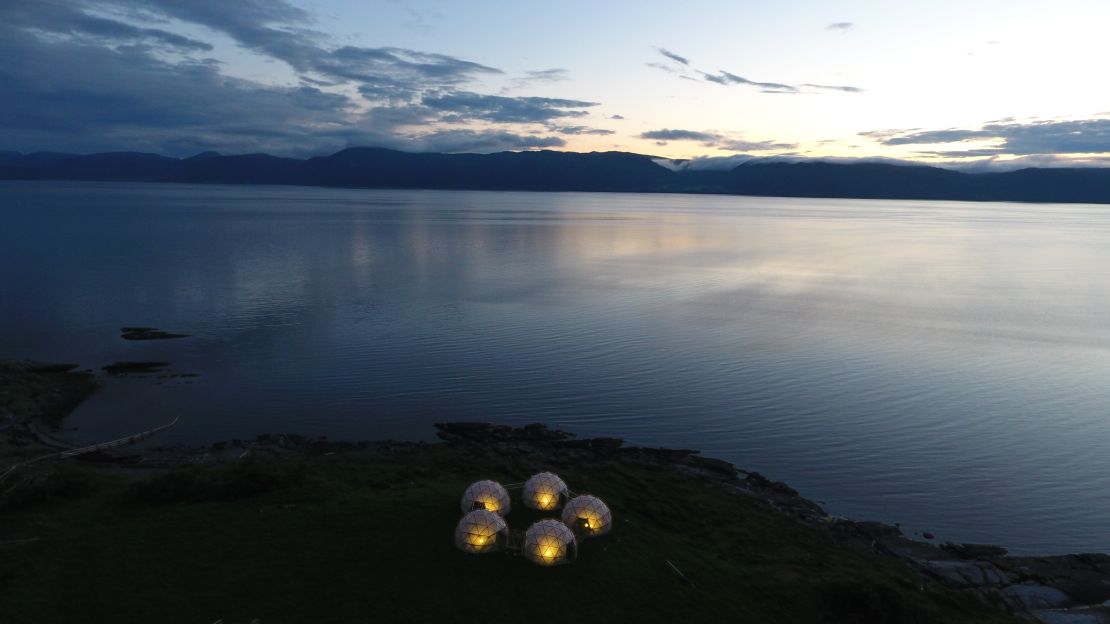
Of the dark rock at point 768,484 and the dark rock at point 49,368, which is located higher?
the dark rock at point 49,368

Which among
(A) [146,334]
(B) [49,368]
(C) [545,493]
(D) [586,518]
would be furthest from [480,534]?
(A) [146,334]

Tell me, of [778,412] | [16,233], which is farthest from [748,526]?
[16,233]

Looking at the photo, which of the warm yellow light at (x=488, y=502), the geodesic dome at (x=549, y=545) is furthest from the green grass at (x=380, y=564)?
the warm yellow light at (x=488, y=502)

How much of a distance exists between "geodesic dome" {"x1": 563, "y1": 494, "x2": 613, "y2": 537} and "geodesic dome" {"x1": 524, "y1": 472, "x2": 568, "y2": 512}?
1.26 m

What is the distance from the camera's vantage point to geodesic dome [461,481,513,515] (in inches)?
754

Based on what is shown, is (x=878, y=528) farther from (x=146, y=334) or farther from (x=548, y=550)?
(x=146, y=334)

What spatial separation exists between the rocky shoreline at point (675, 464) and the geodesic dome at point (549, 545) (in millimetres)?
8052

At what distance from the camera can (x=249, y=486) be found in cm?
2070

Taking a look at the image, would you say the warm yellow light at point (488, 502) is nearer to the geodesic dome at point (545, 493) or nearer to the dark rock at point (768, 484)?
the geodesic dome at point (545, 493)

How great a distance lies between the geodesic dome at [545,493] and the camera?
66.2ft

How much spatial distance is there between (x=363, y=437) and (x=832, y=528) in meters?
18.1

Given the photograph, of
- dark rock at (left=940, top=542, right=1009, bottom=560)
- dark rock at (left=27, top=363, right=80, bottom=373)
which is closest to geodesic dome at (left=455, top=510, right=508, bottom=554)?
dark rock at (left=940, top=542, right=1009, bottom=560)

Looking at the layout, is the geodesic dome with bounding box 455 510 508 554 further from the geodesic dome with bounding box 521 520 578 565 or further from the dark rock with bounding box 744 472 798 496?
the dark rock with bounding box 744 472 798 496

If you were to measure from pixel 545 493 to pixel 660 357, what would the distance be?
21294 mm
